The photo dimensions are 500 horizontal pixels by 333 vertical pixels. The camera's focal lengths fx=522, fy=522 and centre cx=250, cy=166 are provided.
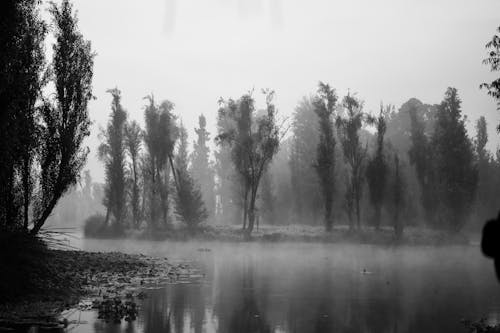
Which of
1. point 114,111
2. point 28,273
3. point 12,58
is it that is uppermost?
point 114,111

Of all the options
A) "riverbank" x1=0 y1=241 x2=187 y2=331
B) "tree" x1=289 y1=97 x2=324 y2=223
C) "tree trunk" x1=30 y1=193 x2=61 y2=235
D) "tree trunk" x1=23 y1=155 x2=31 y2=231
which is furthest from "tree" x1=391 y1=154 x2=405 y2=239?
"tree trunk" x1=23 y1=155 x2=31 y2=231

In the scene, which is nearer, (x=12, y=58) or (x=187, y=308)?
(x=187, y=308)

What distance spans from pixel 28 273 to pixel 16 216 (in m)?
5.97

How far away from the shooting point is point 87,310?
577 inches

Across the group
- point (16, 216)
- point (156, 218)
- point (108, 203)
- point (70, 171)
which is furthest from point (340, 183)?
point (16, 216)

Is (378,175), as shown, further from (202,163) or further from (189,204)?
(202,163)

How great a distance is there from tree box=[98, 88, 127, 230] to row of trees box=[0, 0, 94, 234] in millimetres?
42728

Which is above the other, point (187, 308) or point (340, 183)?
point (340, 183)

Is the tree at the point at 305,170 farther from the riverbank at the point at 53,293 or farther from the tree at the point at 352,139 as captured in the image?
the riverbank at the point at 53,293

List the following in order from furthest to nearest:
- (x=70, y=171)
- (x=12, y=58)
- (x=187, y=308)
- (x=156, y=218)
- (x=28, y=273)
→ (x=156, y=218), (x=70, y=171), (x=12, y=58), (x=187, y=308), (x=28, y=273)

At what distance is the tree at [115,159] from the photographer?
230 ft

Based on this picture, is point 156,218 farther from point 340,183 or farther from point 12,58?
→ point 12,58

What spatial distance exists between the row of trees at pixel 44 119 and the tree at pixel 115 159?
42.7m

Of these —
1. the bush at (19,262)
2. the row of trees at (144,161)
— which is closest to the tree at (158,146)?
the row of trees at (144,161)
